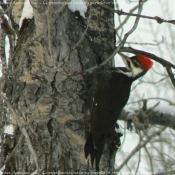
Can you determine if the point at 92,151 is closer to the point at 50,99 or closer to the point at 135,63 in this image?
the point at 50,99

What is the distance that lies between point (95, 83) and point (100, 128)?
328mm

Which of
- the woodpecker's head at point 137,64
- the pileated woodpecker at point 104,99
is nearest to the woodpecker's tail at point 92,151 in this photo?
the pileated woodpecker at point 104,99

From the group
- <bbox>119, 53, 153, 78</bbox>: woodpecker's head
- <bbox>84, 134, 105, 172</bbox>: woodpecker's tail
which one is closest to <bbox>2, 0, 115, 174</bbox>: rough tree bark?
<bbox>84, 134, 105, 172</bbox>: woodpecker's tail

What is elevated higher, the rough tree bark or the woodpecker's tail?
the rough tree bark

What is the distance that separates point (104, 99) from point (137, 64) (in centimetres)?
43

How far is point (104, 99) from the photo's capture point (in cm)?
271

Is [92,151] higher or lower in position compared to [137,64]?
lower

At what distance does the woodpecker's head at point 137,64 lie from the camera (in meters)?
2.94

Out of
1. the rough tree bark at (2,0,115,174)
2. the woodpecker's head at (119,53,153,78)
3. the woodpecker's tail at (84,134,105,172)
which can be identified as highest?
the woodpecker's head at (119,53,153,78)

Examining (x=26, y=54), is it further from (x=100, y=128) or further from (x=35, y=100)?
(x=100, y=128)

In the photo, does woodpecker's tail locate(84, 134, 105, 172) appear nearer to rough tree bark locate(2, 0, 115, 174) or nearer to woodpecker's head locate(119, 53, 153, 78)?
rough tree bark locate(2, 0, 115, 174)

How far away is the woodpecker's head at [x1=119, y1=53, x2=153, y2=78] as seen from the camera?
294cm

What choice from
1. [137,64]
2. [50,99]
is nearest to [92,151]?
[50,99]

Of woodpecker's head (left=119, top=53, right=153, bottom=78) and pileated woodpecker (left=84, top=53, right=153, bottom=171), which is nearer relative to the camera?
pileated woodpecker (left=84, top=53, right=153, bottom=171)
